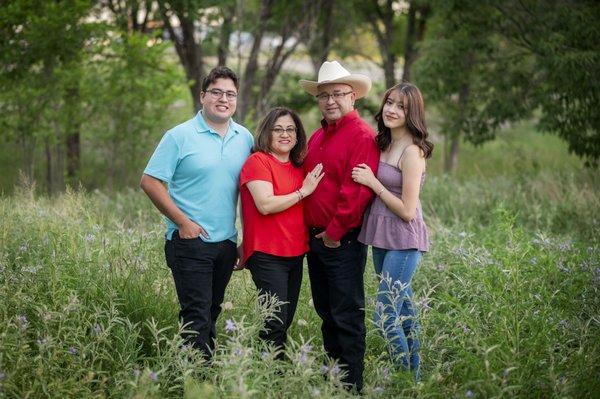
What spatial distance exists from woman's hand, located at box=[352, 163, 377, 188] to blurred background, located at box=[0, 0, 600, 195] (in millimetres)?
8067

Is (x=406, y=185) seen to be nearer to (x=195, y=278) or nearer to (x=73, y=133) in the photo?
(x=195, y=278)

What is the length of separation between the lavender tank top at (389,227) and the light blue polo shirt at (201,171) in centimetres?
88

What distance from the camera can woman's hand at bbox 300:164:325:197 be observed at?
183 inches

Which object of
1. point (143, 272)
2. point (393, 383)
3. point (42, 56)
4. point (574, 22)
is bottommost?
point (393, 383)

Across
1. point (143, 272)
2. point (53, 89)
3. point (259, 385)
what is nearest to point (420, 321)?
point (259, 385)

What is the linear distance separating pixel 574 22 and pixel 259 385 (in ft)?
33.7

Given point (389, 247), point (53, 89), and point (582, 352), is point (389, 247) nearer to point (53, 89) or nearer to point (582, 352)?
point (582, 352)

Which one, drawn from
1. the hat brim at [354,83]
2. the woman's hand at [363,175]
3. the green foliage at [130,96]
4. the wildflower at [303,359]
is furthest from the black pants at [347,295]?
the green foliage at [130,96]

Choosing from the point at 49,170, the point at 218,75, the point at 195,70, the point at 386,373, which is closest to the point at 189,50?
the point at 195,70

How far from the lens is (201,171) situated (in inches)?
185

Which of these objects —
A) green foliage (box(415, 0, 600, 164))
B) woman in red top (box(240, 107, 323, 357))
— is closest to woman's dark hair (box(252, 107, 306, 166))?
woman in red top (box(240, 107, 323, 357))

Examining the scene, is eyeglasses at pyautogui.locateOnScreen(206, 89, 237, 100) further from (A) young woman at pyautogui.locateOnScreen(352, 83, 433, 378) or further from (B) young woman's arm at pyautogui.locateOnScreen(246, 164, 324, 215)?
(A) young woman at pyautogui.locateOnScreen(352, 83, 433, 378)

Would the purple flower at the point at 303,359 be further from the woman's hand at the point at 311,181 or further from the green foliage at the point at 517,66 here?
the green foliage at the point at 517,66

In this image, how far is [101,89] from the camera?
14.0 metres
